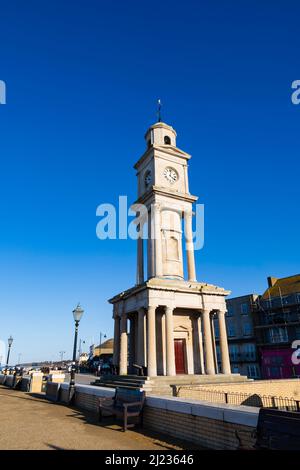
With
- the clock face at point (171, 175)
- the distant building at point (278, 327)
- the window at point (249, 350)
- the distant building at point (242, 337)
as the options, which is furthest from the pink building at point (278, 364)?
the clock face at point (171, 175)

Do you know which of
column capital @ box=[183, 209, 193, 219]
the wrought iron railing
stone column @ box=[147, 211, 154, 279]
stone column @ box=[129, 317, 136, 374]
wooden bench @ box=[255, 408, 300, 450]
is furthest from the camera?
column capital @ box=[183, 209, 193, 219]

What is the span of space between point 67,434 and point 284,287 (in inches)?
1839

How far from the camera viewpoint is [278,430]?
20.8 feet

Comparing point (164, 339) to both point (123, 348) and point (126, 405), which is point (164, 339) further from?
point (126, 405)

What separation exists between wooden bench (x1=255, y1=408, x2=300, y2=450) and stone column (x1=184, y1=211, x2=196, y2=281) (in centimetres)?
1972

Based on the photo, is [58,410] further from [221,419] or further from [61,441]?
[221,419]

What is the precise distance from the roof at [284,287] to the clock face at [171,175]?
95.1 ft

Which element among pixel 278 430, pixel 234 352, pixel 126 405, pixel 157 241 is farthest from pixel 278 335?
pixel 278 430

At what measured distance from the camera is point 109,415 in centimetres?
1262

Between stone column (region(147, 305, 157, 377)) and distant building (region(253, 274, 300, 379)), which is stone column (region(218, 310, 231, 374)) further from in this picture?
distant building (region(253, 274, 300, 379))

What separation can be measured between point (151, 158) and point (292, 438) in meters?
25.5

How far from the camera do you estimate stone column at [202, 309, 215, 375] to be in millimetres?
23312

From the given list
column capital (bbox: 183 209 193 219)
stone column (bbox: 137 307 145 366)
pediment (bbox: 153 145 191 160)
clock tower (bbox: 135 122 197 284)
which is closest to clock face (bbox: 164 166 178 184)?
clock tower (bbox: 135 122 197 284)

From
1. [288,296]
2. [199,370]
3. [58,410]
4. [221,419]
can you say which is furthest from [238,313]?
[221,419]
